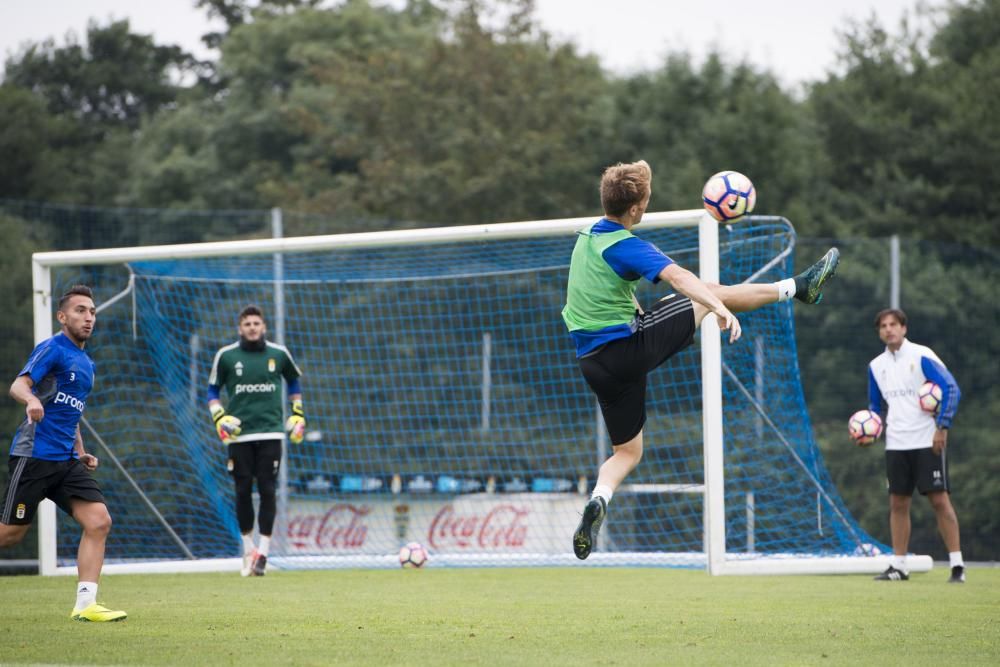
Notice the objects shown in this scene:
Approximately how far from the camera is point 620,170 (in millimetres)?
6707

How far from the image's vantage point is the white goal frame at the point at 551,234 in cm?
995

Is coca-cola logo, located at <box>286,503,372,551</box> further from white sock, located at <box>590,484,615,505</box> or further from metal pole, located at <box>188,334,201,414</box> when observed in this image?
white sock, located at <box>590,484,615,505</box>

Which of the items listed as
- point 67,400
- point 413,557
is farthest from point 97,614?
point 413,557

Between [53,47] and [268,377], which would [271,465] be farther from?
[53,47]

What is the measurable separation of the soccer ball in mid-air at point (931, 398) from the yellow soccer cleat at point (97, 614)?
6125mm

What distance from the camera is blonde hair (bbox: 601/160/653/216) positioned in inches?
261

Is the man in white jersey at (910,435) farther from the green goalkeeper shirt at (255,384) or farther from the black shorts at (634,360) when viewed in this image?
the green goalkeeper shirt at (255,384)

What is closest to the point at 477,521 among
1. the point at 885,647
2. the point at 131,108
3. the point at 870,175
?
the point at 885,647

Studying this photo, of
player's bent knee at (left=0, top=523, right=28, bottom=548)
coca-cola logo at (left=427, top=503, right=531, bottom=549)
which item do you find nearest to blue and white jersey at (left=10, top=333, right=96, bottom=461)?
player's bent knee at (left=0, top=523, right=28, bottom=548)

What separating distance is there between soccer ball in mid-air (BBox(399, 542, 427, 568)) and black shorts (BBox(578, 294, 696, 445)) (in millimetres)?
4832

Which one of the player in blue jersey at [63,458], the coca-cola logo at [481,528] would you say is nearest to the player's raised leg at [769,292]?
the player in blue jersey at [63,458]

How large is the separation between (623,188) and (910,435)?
14.9 feet

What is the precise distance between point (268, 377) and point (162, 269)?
11.2ft

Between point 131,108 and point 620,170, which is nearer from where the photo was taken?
point 620,170
